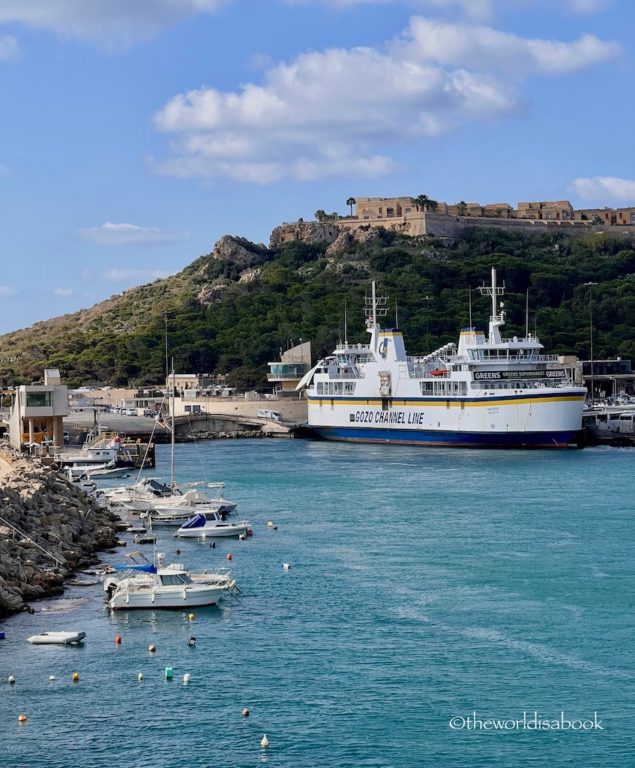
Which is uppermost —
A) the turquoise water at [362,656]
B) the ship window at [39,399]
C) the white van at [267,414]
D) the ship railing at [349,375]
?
the ship railing at [349,375]

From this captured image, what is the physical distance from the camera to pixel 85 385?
4557 inches

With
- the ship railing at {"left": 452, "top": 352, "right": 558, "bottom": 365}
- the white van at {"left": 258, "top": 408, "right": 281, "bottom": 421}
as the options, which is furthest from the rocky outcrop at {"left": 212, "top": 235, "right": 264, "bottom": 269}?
the ship railing at {"left": 452, "top": 352, "right": 558, "bottom": 365}

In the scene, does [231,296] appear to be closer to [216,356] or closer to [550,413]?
[216,356]

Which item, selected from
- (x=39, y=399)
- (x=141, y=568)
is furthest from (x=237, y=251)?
(x=141, y=568)

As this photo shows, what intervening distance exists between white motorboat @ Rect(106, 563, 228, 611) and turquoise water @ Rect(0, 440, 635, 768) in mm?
312

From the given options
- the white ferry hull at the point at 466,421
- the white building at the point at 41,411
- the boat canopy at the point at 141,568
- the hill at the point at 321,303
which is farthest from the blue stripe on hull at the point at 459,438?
the boat canopy at the point at 141,568

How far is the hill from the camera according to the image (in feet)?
381

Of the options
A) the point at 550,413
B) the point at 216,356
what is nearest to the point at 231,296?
the point at 216,356

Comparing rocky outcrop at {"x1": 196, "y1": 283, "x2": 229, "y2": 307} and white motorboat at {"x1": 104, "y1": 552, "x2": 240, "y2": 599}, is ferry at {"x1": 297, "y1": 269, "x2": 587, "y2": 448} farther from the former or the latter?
rocky outcrop at {"x1": 196, "y1": 283, "x2": 229, "y2": 307}

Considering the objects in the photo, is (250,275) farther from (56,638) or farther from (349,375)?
(56,638)

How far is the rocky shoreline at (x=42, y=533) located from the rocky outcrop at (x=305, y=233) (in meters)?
105

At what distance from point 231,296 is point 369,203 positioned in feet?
92.1

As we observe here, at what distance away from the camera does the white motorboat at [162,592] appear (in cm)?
3159

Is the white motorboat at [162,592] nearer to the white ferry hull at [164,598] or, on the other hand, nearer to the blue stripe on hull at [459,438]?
the white ferry hull at [164,598]
